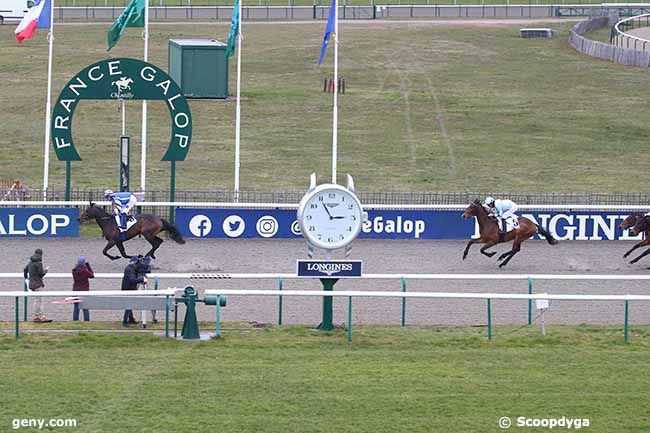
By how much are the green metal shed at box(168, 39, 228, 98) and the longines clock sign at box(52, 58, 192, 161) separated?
1210 cm

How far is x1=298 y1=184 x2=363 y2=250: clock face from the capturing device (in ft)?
59.0

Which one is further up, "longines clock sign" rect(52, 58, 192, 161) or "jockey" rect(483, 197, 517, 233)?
"longines clock sign" rect(52, 58, 192, 161)

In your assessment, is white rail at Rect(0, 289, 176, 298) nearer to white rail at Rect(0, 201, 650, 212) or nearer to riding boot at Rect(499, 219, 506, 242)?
white rail at Rect(0, 201, 650, 212)

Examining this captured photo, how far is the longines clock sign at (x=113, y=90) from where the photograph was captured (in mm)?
27797

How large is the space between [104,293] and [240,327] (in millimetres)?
2199

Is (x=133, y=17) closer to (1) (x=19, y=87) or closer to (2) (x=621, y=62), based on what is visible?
(1) (x=19, y=87)

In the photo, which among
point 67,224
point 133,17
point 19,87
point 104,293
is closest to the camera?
point 104,293

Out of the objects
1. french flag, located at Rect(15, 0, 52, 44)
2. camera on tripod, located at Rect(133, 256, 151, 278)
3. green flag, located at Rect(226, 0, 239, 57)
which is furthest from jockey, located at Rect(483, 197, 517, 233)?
french flag, located at Rect(15, 0, 52, 44)

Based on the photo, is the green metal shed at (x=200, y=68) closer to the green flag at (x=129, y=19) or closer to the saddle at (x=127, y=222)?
the green flag at (x=129, y=19)

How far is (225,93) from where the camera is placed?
43312mm

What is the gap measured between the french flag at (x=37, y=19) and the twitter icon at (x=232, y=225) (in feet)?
19.5

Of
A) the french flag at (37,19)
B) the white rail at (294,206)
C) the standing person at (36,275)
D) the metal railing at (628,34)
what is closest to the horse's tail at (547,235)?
the white rail at (294,206)

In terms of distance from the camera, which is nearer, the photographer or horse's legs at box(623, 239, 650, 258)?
the photographer

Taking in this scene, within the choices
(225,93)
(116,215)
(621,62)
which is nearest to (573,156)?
(225,93)
